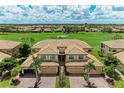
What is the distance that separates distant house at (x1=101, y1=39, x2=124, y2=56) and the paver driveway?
8.39ft

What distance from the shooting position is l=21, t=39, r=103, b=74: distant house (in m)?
15.1

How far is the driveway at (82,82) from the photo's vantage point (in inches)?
575

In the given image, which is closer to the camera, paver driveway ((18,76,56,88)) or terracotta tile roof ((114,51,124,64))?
paver driveway ((18,76,56,88))

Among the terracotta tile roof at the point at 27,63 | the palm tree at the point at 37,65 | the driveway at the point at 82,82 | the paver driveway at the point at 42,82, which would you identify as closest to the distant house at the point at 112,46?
the driveway at the point at 82,82

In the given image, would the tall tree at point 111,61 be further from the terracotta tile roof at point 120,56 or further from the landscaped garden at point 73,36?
the landscaped garden at point 73,36

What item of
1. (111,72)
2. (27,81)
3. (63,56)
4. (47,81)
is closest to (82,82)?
(111,72)

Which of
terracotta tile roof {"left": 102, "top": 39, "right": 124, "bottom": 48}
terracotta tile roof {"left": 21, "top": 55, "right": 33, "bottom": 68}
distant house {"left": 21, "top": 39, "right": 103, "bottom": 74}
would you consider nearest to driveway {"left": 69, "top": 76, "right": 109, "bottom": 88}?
distant house {"left": 21, "top": 39, "right": 103, "bottom": 74}

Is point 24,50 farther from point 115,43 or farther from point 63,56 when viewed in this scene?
point 115,43

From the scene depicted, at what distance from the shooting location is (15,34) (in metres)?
15.0

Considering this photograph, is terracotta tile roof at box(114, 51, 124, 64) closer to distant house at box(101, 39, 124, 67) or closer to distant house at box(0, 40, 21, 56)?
distant house at box(101, 39, 124, 67)

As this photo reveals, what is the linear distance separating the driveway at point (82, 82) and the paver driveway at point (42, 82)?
83cm

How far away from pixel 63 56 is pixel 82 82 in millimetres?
1797

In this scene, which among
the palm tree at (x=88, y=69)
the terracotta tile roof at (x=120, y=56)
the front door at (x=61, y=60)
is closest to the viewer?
the palm tree at (x=88, y=69)

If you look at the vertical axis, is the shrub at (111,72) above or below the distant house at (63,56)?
below
